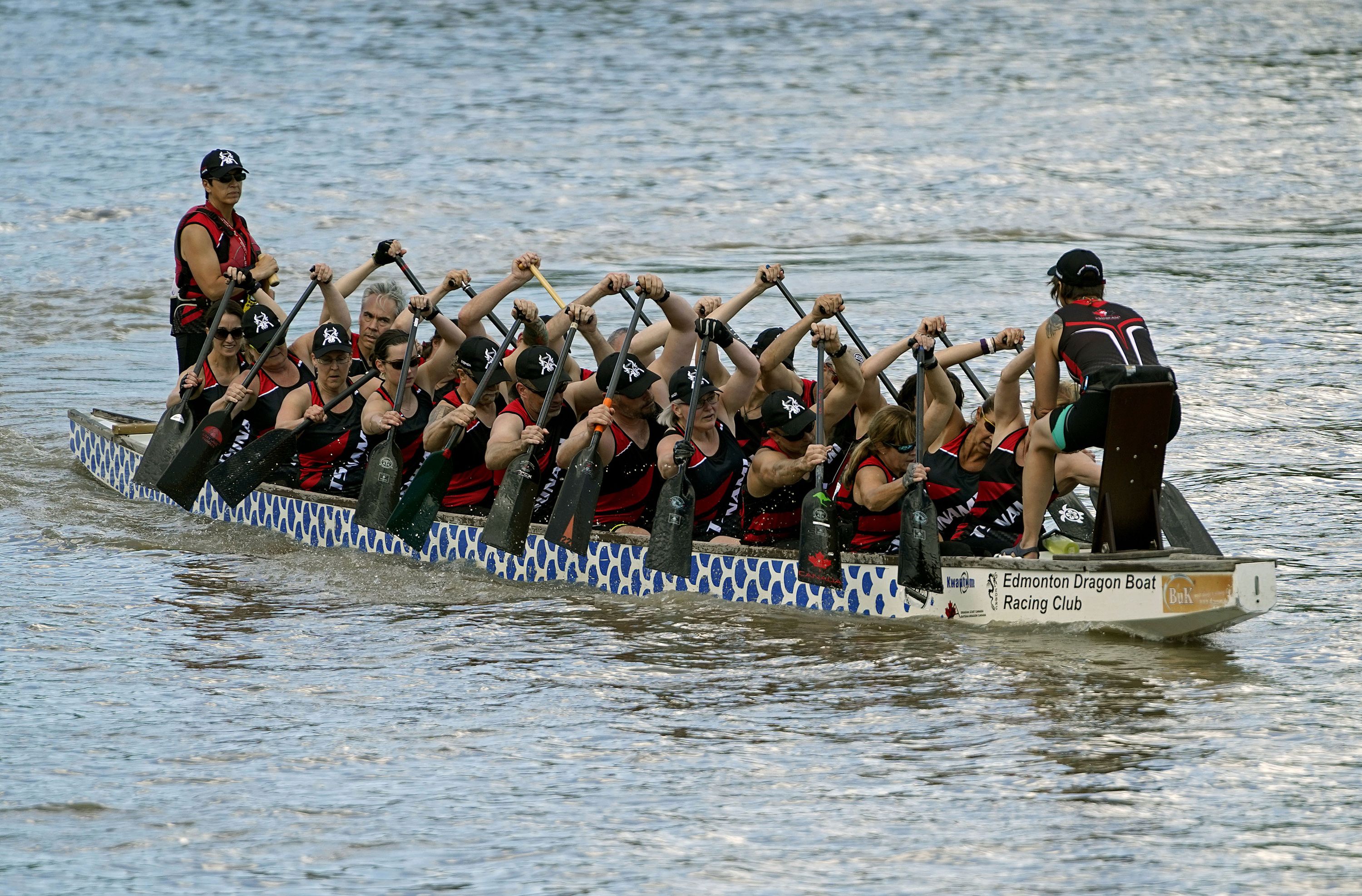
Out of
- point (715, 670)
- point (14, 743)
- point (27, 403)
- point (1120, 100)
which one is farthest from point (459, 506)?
point (1120, 100)

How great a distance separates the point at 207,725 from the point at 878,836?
291 centimetres

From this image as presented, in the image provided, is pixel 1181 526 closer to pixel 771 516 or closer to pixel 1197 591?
pixel 1197 591

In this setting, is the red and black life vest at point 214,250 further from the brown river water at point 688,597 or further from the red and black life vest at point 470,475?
the red and black life vest at point 470,475

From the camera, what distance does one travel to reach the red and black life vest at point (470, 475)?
9805 millimetres

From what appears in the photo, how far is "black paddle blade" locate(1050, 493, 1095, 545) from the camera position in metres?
9.26

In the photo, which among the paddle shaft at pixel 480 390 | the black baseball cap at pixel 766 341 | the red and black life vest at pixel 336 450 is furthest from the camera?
the red and black life vest at pixel 336 450

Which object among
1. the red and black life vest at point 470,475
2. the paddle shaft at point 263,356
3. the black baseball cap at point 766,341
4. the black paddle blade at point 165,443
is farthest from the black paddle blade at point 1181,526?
the black paddle blade at point 165,443

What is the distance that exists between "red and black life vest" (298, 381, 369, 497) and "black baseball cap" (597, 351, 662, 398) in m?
1.99

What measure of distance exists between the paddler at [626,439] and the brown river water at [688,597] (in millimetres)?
526

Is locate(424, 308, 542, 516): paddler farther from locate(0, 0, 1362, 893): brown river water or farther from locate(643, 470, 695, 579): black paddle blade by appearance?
locate(643, 470, 695, 579): black paddle blade

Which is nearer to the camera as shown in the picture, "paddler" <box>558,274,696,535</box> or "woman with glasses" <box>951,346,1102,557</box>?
"woman with glasses" <box>951,346,1102,557</box>

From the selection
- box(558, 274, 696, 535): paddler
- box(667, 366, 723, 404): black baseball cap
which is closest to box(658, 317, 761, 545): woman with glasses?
box(667, 366, 723, 404): black baseball cap

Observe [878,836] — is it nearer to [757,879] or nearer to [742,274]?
[757,879]

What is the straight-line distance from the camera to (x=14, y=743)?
7.19 metres
